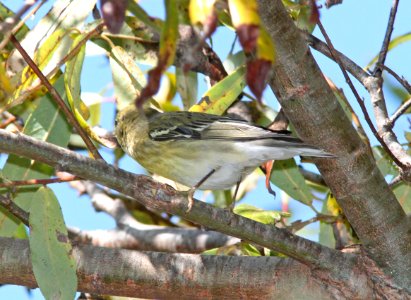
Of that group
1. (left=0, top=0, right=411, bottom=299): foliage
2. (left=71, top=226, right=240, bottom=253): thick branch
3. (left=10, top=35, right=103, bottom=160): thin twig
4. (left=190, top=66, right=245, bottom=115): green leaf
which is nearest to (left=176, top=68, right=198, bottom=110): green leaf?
(left=0, top=0, right=411, bottom=299): foliage

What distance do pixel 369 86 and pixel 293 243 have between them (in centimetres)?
76

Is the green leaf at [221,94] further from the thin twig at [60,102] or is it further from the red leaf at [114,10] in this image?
the red leaf at [114,10]

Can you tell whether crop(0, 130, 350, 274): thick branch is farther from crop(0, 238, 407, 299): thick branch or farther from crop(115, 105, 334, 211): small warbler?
crop(115, 105, 334, 211): small warbler

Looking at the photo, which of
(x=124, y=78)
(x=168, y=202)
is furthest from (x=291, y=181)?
(x=168, y=202)

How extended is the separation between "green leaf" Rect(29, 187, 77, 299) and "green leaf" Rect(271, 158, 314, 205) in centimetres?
123

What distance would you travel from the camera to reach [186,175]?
138 inches

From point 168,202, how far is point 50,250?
2.02ft

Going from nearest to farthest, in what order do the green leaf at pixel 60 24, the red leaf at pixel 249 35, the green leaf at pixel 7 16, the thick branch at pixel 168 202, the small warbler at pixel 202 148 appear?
the red leaf at pixel 249 35
the thick branch at pixel 168 202
the green leaf at pixel 60 24
the small warbler at pixel 202 148
the green leaf at pixel 7 16

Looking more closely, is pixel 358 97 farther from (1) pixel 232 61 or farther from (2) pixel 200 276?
(1) pixel 232 61

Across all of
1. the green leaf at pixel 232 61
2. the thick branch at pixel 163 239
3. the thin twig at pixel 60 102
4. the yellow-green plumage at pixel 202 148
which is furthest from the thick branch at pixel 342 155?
the thick branch at pixel 163 239

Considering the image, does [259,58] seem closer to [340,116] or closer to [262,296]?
[340,116]

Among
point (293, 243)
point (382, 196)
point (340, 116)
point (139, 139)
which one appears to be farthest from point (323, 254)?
point (139, 139)

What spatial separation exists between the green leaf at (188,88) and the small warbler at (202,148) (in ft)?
0.78

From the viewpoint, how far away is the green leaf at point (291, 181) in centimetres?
376
